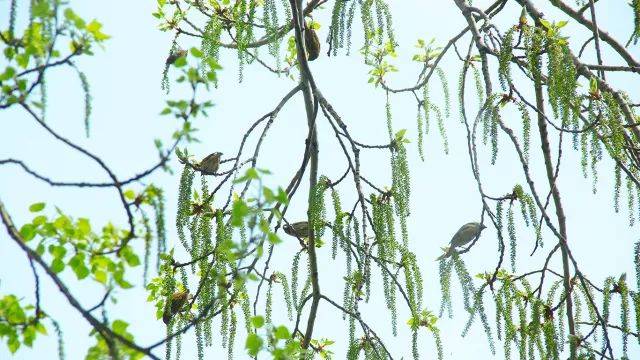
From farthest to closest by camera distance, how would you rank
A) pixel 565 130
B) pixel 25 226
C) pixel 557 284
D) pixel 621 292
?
pixel 557 284
pixel 621 292
pixel 565 130
pixel 25 226

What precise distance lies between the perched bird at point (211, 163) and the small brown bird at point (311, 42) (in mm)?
894

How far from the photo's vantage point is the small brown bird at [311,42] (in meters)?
4.26

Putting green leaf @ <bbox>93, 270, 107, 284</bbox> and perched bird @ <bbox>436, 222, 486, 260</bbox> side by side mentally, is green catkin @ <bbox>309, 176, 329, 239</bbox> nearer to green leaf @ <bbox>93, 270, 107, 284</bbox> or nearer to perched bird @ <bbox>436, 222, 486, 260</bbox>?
green leaf @ <bbox>93, 270, 107, 284</bbox>

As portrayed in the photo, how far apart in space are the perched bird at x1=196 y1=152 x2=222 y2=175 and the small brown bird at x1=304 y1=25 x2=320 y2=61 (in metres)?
0.89

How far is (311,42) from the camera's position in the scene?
427 cm

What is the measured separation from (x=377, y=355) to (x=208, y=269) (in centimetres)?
68

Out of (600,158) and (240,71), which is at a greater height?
(240,71)

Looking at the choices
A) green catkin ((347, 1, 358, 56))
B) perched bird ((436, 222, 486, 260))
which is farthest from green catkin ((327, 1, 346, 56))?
perched bird ((436, 222, 486, 260))

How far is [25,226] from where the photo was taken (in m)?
2.54

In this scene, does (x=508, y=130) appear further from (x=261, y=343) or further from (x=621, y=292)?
(x=261, y=343)

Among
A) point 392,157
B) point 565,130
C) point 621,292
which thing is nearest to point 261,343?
Answer: point 392,157

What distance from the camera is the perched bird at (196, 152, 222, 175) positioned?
3.50 m

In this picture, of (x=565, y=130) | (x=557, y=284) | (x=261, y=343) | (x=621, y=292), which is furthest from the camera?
(x=557, y=284)

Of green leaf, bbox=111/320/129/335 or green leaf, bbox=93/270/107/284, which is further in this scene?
green leaf, bbox=93/270/107/284
